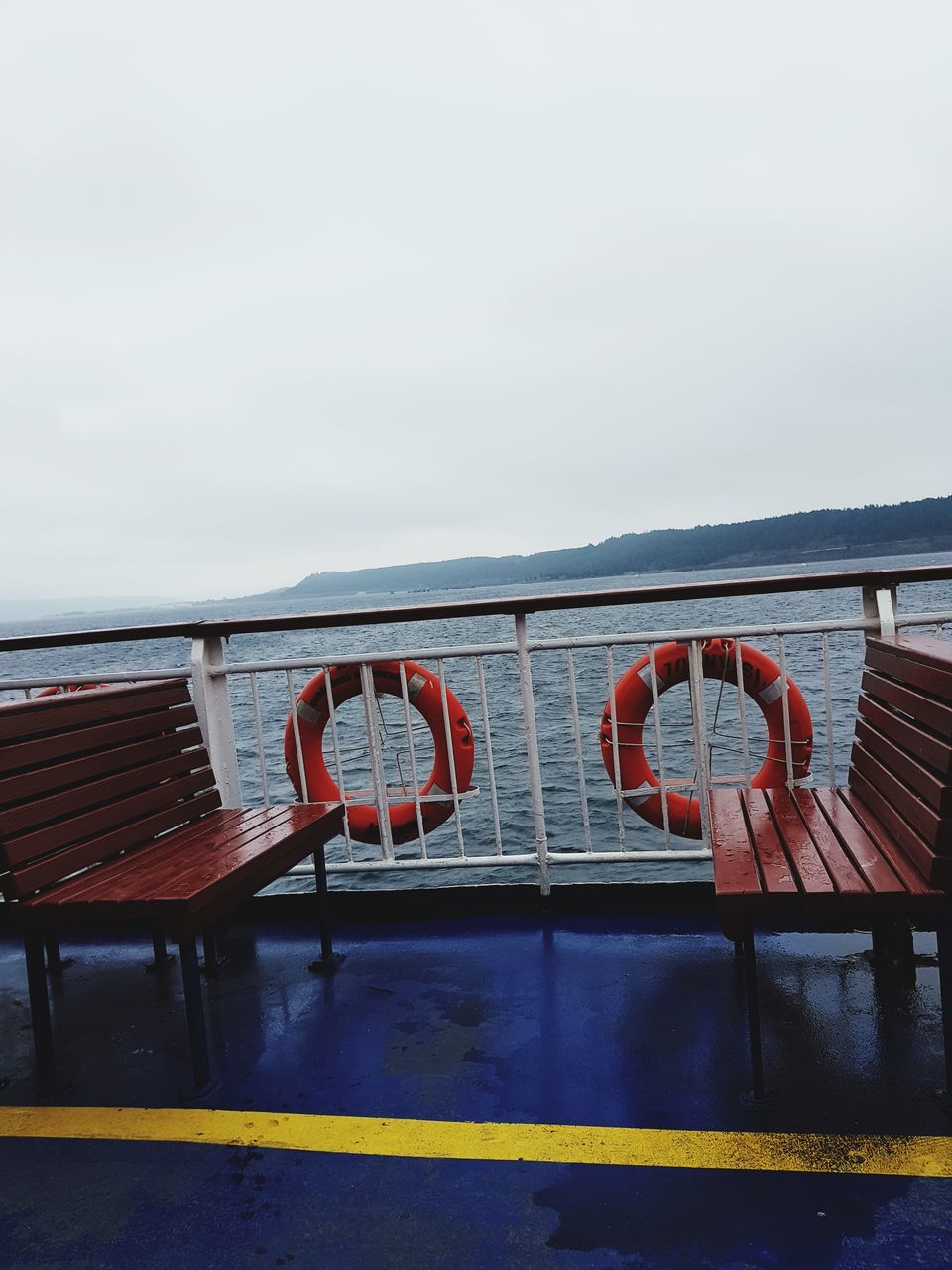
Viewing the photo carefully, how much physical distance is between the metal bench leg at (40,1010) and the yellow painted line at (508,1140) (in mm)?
110

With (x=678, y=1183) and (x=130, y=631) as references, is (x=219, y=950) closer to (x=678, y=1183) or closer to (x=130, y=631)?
(x=130, y=631)

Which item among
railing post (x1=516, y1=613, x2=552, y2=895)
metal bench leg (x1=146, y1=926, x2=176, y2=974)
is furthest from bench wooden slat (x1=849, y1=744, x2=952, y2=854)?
metal bench leg (x1=146, y1=926, x2=176, y2=974)

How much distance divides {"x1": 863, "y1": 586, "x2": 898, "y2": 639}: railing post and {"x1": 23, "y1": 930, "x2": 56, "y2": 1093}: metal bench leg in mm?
2849

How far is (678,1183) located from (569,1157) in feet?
0.76

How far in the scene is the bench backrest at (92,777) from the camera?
2.08 m

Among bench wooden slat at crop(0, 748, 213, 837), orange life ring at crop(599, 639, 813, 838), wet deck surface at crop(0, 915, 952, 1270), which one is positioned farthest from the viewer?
orange life ring at crop(599, 639, 813, 838)

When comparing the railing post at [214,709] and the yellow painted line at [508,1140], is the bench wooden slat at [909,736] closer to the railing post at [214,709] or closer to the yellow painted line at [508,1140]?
the yellow painted line at [508,1140]

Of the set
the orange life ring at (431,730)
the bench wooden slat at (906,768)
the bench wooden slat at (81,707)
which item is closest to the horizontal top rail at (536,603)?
the bench wooden slat at (81,707)

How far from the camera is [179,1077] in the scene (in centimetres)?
218

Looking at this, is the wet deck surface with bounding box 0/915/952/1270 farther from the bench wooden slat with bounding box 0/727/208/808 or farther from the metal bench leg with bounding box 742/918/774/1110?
the bench wooden slat with bounding box 0/727/208/808

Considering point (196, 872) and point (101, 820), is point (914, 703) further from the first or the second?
point (101, 820)

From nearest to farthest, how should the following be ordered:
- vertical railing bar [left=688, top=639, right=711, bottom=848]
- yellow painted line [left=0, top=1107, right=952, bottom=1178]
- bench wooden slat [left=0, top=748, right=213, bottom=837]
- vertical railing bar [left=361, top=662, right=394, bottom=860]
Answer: yellow painted line [left=0, top=1107, right=952, bottom=1178], bench wooden slat [left=0, top=748, right=213, bottom=837], vertical railing bar [left=688, top=639, right=711, bottom=848], vertical railing bar [left=361, top=662, right=394, bottom=860]

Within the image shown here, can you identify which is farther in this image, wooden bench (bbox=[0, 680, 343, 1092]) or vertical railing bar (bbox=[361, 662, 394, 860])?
vertical railing bar (bbox=[361, 662, 394, 860])

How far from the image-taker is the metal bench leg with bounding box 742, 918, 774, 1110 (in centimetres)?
178
